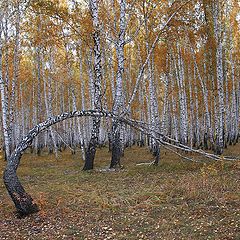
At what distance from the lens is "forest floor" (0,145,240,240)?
20.5ft

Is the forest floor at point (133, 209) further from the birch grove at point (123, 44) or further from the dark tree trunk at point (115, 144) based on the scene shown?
the dark tree trunk at point (115, 144)

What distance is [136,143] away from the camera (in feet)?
112

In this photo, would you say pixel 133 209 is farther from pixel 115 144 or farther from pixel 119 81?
pixel 119 81

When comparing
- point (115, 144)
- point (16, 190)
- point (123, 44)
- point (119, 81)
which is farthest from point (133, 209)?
point (123, 44)

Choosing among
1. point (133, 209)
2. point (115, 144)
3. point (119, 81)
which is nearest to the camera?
point (133, 209)

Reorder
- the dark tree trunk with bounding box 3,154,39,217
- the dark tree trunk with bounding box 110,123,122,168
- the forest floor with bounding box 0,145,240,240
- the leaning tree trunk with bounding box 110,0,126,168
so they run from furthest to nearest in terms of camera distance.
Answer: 1. the dark tree trunk with bounding box 110,123,122,168
2. the leaning tree trunk with bounding box 110,0,126,168
3. the dark tree trunk with bounding box 3,154,39,217
4. the forest floor with bounding box 0,145,240,240

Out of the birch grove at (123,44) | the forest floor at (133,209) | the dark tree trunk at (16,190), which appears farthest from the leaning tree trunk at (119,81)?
the dark tree trunk at (16,190)

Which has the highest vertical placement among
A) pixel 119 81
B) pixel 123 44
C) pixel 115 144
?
pixel 123 44

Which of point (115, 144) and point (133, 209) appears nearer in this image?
point (133, 209)

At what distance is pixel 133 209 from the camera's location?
25.5 feet

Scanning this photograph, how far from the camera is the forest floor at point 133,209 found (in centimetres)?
626

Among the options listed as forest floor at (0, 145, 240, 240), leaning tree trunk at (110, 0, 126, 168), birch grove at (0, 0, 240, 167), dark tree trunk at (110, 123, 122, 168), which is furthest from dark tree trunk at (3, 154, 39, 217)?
dark tree trunk at (110, 123, 122, 168)

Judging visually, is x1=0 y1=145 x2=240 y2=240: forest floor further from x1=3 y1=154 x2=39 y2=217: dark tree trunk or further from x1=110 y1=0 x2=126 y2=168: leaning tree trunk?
x1=110 y1=0 x2=126 y2=168: leaning tree trunk

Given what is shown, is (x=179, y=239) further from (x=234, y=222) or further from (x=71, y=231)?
Answer: (x=71, y=231)
